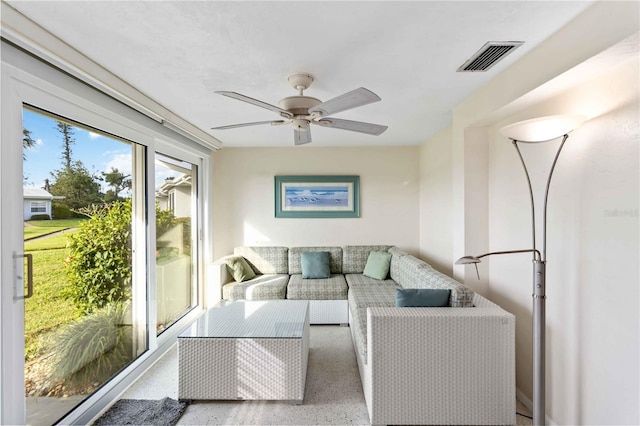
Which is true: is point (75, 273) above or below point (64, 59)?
below

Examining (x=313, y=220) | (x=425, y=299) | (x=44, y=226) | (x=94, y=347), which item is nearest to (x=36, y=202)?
(x=44, y=226)

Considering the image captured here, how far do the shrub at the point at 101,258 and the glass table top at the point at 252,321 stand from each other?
0.73 metres

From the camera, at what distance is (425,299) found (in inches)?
77.7

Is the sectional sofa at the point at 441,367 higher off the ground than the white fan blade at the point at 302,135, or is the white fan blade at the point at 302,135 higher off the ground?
the white fan blade at the point at 302,135

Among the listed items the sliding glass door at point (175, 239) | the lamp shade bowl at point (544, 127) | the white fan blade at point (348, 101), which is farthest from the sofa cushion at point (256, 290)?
the lamp shade bowl at point (544, 127)

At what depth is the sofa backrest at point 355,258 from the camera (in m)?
4.04

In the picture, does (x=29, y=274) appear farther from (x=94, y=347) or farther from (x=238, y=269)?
(x=238, y=269)

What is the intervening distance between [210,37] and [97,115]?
1.22 metres

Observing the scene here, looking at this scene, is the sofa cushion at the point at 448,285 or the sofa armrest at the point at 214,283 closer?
the sofa cushion at the point at 448,285

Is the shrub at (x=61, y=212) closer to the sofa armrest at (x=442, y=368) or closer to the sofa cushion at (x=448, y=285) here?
the sofa armrest at (x=442, y=368)

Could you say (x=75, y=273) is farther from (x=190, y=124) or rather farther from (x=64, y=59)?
(x=190, y=124)

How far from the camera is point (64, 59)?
162 centimetres

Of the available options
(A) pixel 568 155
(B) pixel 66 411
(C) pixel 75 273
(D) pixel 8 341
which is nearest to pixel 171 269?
(C) pixel 75 273

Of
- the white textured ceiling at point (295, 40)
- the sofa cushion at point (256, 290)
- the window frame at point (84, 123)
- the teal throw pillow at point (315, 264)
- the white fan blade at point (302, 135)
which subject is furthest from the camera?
the teal throw pillow at point (315, 264)
